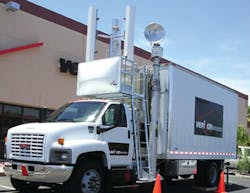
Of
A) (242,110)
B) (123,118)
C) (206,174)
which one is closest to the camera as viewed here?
(123,118)

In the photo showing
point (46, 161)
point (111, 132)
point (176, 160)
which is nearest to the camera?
point (46, 161)

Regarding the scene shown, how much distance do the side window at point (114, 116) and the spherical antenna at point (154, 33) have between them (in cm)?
250

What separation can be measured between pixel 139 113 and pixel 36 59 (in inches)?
491

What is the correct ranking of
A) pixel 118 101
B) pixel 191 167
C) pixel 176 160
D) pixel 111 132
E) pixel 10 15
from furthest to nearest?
pixel 10 15 < pixel 191 167 < pixel 176 160 < pixel 118 101 < pixel 111 132

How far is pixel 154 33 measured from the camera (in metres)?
12.7

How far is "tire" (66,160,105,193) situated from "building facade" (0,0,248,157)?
503 inches

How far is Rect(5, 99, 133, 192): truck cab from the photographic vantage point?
9641 millimetres

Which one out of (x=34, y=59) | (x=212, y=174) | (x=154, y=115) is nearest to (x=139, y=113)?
(x=154, y=115)

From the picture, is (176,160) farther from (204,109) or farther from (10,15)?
(10,15)

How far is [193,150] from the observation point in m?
13.9

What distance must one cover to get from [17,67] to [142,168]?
492 inches

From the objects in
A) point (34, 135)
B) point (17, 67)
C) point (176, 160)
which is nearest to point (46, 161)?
point (34, 135)

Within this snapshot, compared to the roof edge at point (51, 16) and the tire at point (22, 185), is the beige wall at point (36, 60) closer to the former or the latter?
the roof edge at point (51, 16)

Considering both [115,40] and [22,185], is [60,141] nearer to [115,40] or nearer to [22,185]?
[22,185]
